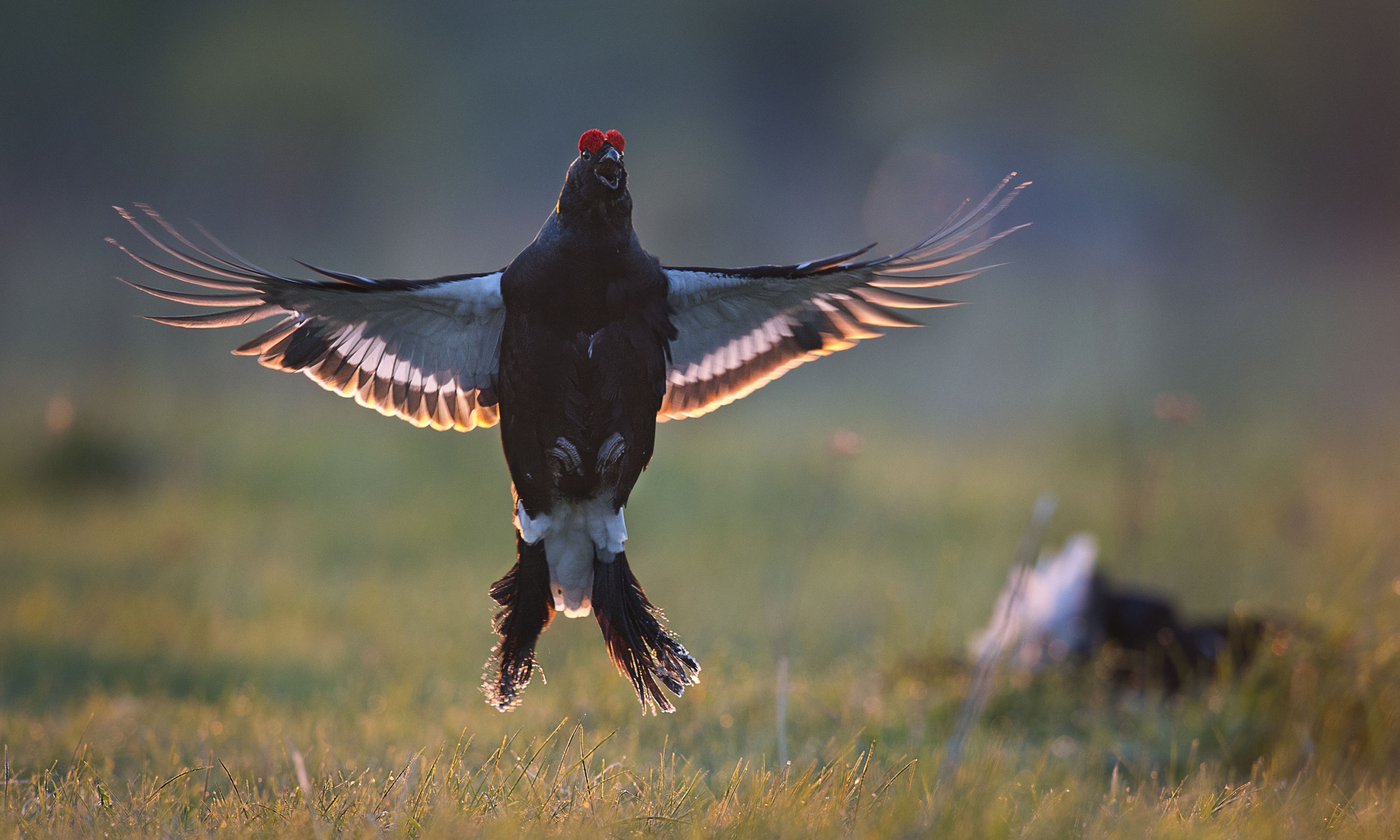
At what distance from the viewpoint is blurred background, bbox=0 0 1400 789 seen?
5.91 meters

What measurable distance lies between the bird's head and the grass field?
156 cm

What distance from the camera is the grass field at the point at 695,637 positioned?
274 cm

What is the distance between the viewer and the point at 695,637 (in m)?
5.53

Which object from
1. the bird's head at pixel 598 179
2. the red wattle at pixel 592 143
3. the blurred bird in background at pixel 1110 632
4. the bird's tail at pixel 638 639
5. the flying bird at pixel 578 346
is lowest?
the blurred bird in background at pixel 1110 632

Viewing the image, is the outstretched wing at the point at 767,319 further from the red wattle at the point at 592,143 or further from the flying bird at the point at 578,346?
the red wattle at the point at 592,143

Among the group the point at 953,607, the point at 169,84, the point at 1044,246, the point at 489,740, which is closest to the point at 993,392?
the point at 1044,246

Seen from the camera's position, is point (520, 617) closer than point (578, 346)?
No

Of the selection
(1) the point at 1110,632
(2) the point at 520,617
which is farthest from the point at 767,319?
(1) the point at 1110,632

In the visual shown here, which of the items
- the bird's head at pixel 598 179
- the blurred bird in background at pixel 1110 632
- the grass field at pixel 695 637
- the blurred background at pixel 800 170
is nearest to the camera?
the grass field at pixel 695 637

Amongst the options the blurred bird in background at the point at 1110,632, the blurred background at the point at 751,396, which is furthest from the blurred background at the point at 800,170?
the blurred bird in background at the point at 1110,632

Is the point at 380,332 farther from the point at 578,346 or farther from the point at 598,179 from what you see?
the point at 598,179

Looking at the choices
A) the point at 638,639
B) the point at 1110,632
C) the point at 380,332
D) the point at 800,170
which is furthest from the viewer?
the point at 800,170

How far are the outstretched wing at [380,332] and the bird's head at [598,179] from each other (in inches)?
14.9

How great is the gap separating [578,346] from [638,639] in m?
0.93
